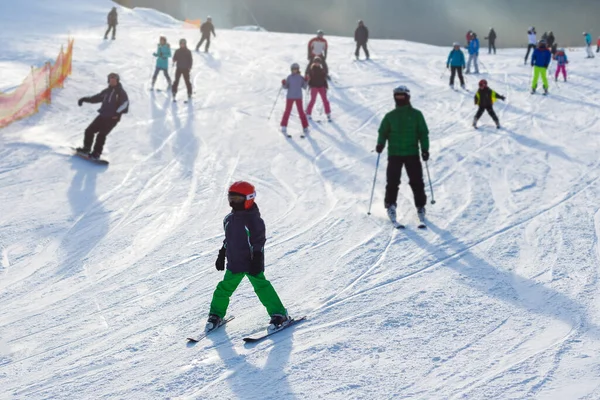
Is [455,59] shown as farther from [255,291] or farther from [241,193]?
[241,193]

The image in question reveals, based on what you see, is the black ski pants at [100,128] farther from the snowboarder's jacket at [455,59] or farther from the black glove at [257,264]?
the snowboarder's jacket at [455,59]

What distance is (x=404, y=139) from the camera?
8.37 meters

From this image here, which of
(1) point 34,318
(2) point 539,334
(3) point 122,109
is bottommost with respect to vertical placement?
(1) point 34,318

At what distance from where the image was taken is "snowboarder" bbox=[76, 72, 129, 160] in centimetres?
1122

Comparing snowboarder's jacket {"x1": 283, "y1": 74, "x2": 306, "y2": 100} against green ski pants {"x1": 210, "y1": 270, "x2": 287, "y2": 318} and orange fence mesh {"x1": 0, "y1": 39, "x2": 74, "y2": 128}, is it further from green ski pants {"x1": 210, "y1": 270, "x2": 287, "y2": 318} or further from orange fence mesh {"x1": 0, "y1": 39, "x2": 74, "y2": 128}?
green ski pants {"x1": 210, "y1": 270, "x2": 287, "y2": 318}

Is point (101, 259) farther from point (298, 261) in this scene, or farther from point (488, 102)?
point (488, 102)

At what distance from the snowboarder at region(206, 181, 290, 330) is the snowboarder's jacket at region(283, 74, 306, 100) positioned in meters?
8.37

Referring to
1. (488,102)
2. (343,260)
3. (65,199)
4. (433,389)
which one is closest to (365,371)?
(433,389)

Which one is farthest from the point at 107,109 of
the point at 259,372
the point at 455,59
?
the point at 455,59

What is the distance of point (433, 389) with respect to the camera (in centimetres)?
480

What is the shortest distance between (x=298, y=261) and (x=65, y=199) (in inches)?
152

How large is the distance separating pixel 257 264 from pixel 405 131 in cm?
339

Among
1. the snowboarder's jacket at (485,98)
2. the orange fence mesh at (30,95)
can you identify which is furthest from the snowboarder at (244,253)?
the snowboarder's jacket at (485,98)

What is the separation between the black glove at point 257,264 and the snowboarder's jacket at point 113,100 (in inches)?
249
